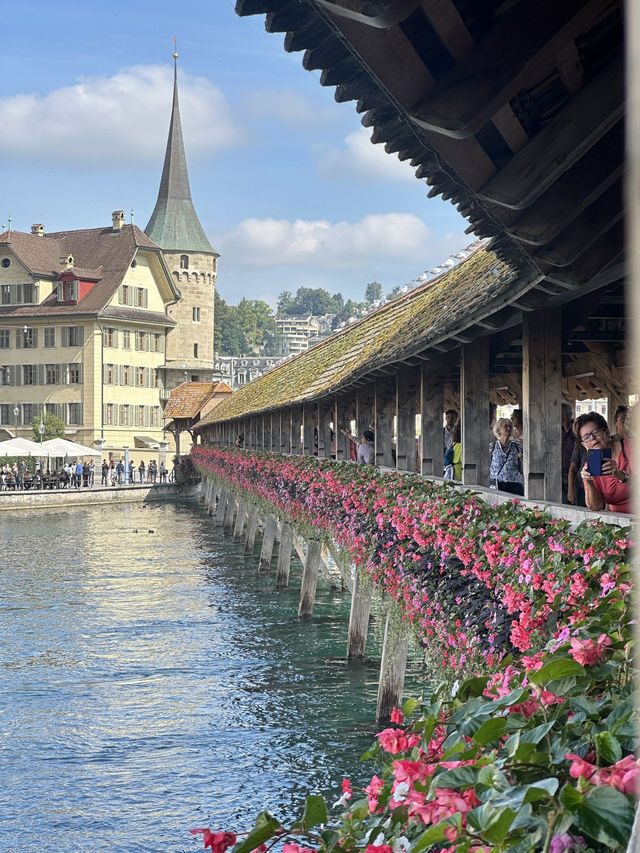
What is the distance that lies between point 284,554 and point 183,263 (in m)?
61.3

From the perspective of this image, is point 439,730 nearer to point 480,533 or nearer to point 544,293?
point 480,533

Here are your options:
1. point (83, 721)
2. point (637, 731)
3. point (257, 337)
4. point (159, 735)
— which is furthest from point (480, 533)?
point (257, 337)

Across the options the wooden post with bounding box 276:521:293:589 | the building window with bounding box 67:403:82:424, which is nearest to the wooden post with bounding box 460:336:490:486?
the wooden post with bounding box 276:521:293:589

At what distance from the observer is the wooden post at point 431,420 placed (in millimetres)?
12578

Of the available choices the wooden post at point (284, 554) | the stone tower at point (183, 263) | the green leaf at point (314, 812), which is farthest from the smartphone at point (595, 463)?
the stone tower at point (183, 263)

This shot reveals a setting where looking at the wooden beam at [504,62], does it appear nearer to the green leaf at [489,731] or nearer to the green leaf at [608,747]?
the green leaf at [489,731]

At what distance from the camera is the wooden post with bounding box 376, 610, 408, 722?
1137 cm

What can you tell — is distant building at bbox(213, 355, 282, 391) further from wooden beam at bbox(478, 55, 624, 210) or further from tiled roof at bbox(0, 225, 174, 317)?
wooden beam at bbox(478, 55, 624, 210)

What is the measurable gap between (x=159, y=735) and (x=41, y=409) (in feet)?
189

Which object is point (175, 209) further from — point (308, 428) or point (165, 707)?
point (165, 707)

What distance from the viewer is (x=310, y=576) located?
63.4ft

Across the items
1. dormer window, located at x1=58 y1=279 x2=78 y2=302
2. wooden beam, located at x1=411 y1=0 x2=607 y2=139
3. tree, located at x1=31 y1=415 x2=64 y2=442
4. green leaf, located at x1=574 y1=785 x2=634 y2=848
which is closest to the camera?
green leaf, located at x1=574 y1=785 x2=634 y2=848

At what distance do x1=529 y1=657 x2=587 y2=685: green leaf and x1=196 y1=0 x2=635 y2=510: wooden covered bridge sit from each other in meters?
1.53

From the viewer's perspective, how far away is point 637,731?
2.33 m
